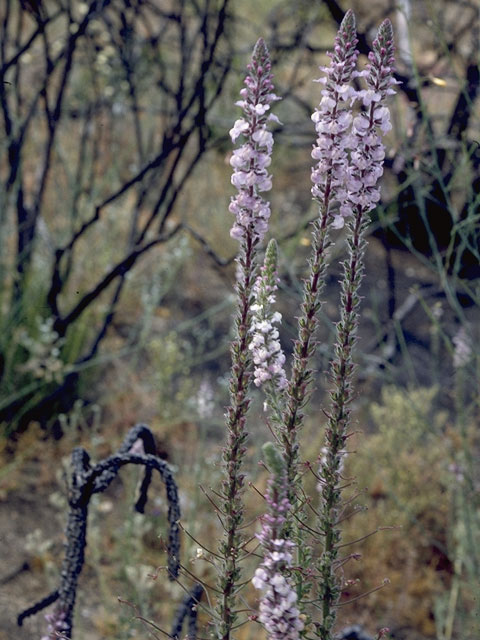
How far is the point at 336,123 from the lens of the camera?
82 centimetres

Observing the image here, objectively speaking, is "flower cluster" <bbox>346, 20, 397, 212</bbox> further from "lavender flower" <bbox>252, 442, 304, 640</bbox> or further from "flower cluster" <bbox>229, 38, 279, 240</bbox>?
"lavender flower" <bbox>252, 442, 304, 640</bbox>

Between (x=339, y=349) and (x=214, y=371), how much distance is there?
12.2 feet

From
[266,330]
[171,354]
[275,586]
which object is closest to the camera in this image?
[275,586]

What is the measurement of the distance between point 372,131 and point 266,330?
266 millimetres

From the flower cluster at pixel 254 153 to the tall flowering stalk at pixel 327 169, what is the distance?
6 cm

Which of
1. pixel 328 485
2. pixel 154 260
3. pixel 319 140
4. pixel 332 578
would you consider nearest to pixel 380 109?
pixel 319 140

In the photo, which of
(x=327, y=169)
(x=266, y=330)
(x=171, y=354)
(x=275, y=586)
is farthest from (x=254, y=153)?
(x=171, y=354)

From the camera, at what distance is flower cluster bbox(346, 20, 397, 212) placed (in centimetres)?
83

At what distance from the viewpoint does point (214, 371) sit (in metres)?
4.59

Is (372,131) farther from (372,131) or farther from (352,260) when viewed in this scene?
(352,260)

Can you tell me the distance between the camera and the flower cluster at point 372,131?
83 cm

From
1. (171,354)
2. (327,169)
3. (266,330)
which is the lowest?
(266,330)

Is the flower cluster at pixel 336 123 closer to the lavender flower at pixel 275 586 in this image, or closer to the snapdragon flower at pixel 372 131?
the snapdragon flower at pixel 372 131

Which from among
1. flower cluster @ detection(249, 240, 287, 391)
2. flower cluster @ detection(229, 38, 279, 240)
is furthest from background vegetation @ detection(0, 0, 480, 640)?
flower cluster @ detection(229, 38, 279, 240)
